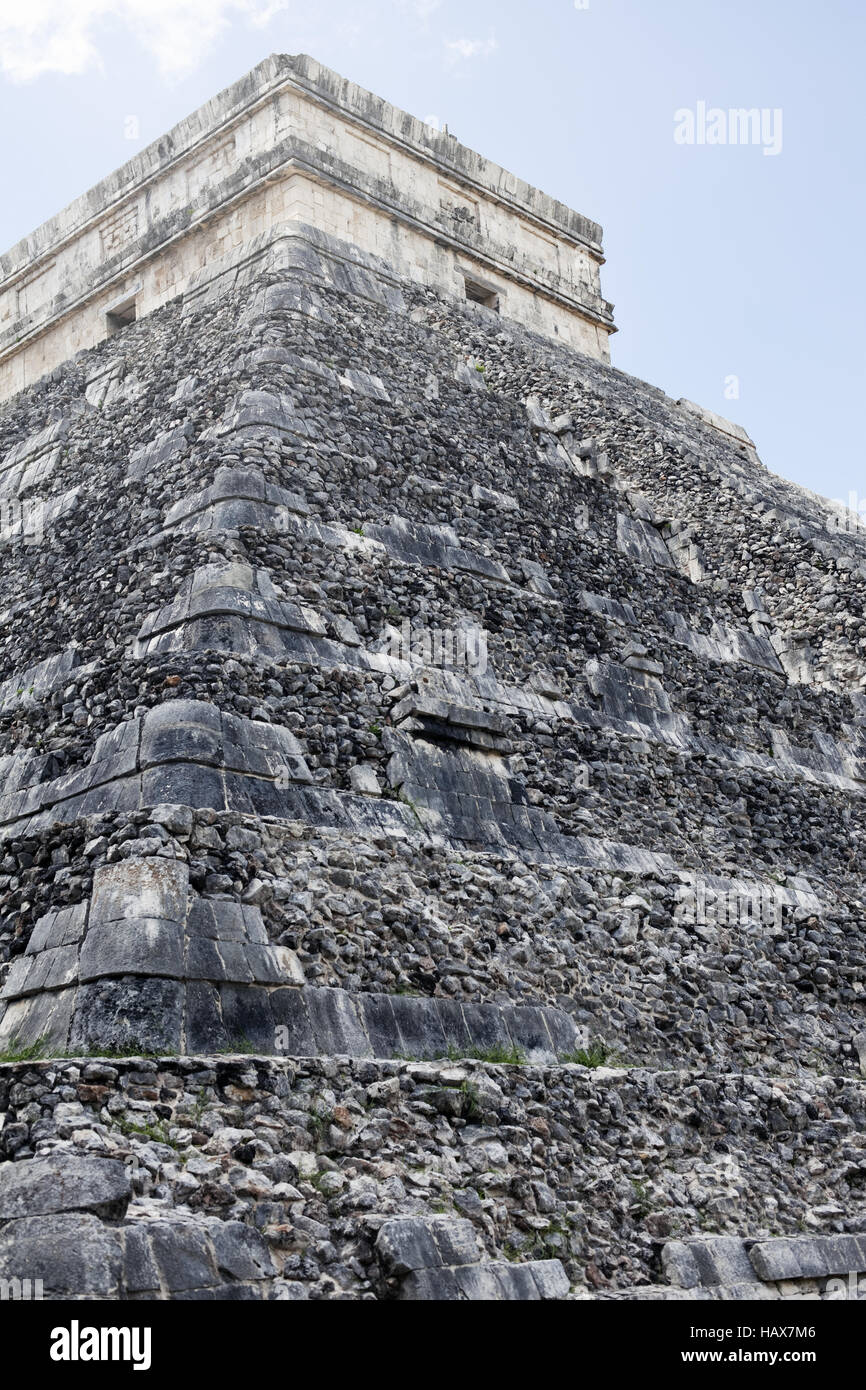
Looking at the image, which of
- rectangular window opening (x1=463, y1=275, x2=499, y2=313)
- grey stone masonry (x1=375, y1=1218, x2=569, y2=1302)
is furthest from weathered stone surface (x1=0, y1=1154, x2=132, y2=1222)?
rectangular window opening (x1=463, y1=275, x2=499, y2=313)

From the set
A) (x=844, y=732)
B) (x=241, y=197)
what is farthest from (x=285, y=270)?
(x=844, y=732)

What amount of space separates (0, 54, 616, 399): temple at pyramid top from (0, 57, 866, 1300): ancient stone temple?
6cm

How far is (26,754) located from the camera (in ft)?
28.4

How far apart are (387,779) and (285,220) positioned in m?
6.93

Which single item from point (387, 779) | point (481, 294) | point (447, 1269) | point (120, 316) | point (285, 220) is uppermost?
→ point (481, 294)

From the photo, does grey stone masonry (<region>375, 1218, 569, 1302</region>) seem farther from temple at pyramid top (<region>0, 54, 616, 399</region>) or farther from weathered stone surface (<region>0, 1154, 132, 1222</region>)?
temple at pyramid top (<region>0, 54, 616, 399</region>)

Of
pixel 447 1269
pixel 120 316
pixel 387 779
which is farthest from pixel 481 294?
pixel 447 1269

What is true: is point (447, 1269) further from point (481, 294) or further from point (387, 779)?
point (481, 294)

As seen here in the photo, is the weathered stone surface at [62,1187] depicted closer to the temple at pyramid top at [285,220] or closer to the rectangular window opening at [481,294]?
the temple at pyramid top at [285,220]

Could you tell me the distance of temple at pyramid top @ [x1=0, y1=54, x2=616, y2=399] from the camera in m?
13.1

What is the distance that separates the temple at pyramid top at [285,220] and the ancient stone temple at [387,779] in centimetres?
6

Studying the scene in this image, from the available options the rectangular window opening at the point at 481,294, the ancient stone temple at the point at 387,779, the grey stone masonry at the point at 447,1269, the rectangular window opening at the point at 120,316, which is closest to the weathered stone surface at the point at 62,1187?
the ancient stone temple at the point at 387,779

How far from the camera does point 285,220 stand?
12711 mm

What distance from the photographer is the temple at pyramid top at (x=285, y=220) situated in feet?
43.1
